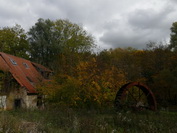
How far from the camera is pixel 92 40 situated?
4653cm

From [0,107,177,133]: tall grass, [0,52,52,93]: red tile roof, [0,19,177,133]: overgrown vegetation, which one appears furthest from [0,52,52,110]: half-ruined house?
[0,107,177,133]: tall grass

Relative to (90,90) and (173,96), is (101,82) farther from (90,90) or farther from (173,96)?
(173,96)

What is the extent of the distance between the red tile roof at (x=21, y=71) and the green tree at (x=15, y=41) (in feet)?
36.1

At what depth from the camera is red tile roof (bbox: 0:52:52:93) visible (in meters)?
23.8

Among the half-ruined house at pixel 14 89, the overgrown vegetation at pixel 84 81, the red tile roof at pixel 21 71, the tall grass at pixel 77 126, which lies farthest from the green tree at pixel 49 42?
the tall grass at pixel 77 126

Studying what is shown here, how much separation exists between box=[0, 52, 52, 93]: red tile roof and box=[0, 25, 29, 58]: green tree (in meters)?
11.0

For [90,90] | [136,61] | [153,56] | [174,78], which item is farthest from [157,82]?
[90,90]

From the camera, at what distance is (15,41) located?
4122cm

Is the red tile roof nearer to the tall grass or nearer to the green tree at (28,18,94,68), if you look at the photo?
the green tree at (28,18,94,68)

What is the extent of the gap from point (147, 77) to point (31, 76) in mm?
18568

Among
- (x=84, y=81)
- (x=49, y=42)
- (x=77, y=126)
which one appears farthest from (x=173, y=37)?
(x=77, y=126)

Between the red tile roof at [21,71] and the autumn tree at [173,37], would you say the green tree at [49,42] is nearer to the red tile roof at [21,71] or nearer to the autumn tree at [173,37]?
the red tile roof at [21,71]

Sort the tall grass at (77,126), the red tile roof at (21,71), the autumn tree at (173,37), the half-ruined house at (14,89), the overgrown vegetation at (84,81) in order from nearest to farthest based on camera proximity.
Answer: the tall grass at (77,126) → the overgrown vegetation at (84,81) → the half-ruined house at (14,89) → the red tile roof at (21,71) → the autumn tree at (173,37)

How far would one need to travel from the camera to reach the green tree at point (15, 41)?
39219 millimetres
